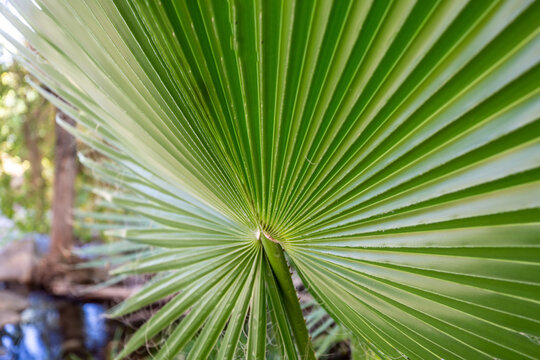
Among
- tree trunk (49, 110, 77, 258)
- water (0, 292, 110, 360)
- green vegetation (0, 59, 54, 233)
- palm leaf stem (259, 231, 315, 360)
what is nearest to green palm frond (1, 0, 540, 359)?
palm leaf stem (259, 231, 315, 360)

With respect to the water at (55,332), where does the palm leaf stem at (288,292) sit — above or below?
above

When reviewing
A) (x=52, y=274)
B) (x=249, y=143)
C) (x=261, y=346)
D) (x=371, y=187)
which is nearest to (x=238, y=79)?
(x=249, y=143)

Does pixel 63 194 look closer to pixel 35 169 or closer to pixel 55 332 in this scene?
pixel 55 332

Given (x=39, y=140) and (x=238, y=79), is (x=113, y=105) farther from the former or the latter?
(x=39, y=140)

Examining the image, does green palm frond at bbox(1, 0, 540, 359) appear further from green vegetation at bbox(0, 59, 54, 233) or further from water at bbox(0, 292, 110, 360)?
green vegetation at bbox(0, 59, 54, 233)

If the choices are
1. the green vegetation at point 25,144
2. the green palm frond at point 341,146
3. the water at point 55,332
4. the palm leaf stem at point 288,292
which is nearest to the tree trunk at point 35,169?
the green vegetation at point 25,144

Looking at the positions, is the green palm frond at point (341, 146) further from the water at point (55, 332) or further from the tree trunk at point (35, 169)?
the tree trunk at point (35, 169)
